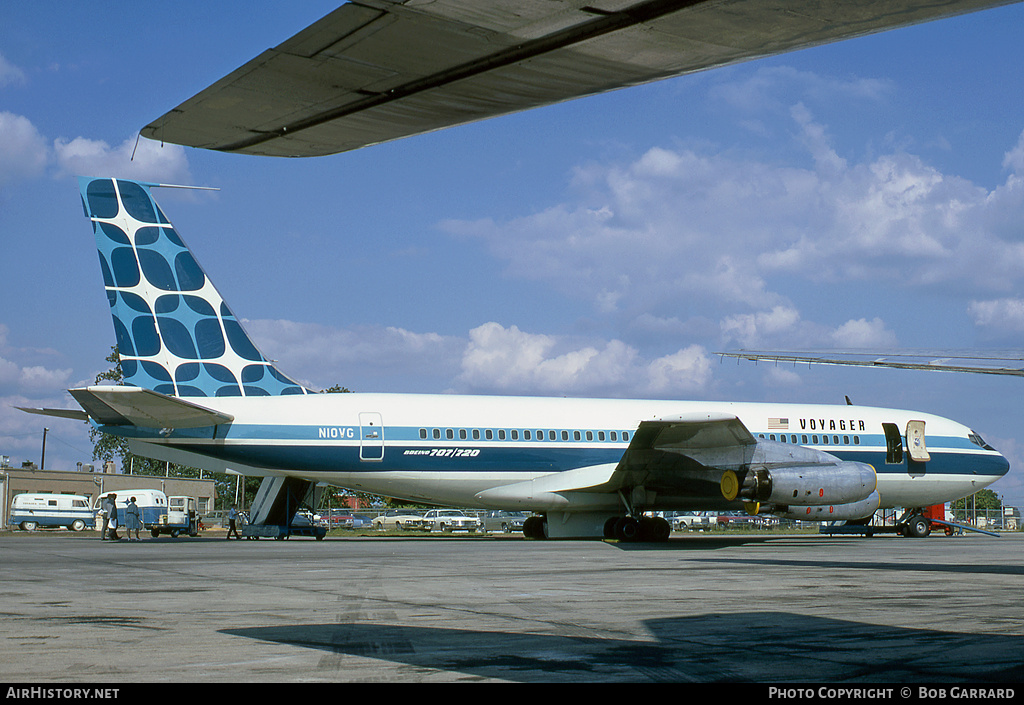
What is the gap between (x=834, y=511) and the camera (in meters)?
25.3

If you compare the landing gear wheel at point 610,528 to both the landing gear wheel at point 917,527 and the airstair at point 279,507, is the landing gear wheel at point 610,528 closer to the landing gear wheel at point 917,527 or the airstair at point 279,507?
the airstair at point 279,507

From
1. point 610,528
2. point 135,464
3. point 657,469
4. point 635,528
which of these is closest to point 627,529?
point 635,528

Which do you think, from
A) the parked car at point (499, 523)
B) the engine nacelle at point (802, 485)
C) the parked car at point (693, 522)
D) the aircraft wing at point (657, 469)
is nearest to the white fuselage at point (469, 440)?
the aircraft wing at point (657, 469)

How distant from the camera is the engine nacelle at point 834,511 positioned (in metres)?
24.7

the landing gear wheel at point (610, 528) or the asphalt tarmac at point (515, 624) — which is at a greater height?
the asphalt tarmac at point (515, 624)

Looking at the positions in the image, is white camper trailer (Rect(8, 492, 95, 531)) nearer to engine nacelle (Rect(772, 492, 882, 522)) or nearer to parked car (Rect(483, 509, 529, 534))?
parked car (Rect(483, 509, 529, 534))

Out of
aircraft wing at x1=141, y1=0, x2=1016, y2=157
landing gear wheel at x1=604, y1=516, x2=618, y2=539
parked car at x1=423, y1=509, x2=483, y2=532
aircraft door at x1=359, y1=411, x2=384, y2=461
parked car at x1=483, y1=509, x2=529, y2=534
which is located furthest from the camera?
parked car at x1=423, y1=509, x2=483, y2=532

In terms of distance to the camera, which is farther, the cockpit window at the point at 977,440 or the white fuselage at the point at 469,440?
A: the cockpit window at the point at 977,440

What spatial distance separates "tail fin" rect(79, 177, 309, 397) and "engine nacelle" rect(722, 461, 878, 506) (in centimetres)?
1213

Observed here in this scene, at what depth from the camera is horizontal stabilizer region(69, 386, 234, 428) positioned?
65.5ft

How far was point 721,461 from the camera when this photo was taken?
79.7 feet

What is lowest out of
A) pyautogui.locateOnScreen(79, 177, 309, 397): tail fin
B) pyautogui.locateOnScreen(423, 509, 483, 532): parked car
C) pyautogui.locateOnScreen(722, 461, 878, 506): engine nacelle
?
pyautogui.locateOnScreen(423, 509, 483, 532): parked car

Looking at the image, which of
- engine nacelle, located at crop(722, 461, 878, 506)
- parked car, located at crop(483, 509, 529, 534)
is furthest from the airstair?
parked car, located at crop(483, 509, 529, 534)

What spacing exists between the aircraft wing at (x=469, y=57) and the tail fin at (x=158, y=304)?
20468 millimetres
